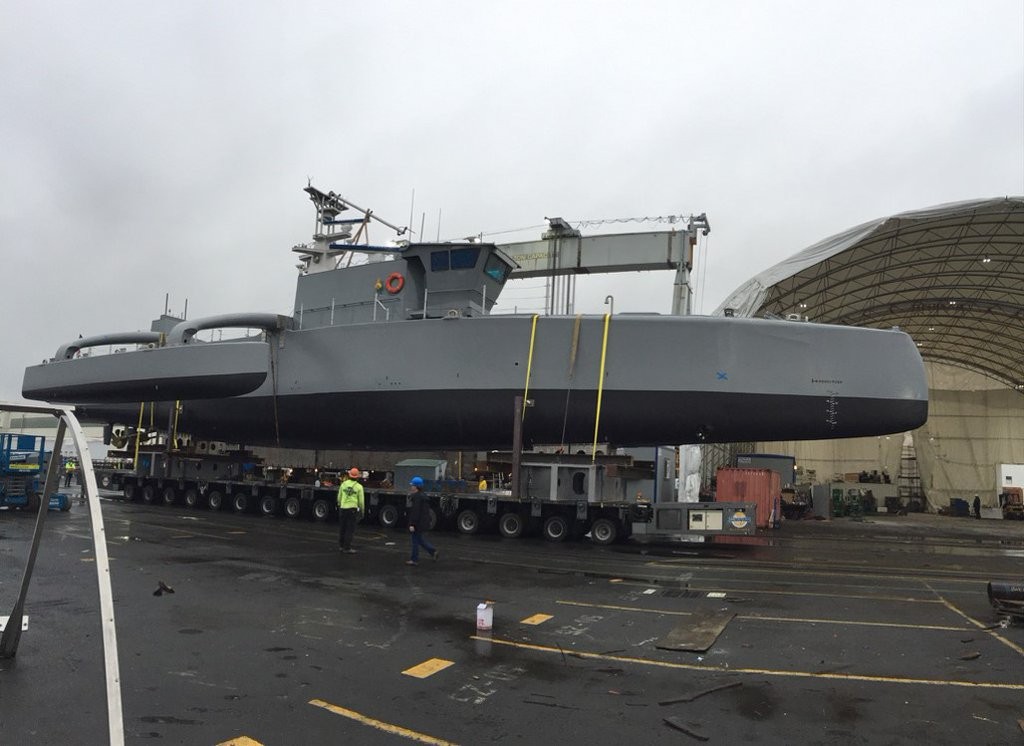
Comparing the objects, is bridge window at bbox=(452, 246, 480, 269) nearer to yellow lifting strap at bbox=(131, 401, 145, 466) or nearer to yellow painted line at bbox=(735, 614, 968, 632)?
yellow painted line at bbox=(735, 614, 968, 632)

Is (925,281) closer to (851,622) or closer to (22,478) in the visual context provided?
(851,622)

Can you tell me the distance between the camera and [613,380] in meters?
14.1

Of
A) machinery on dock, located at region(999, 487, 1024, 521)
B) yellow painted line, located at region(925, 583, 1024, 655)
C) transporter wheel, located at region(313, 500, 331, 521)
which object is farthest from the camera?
machinery on dock, located at region(999, 487, 1024, 521)

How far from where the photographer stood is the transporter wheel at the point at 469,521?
1496cm

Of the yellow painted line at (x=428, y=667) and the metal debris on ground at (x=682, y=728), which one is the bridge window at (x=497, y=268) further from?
the metal debris on ground at (x=682, y=728)

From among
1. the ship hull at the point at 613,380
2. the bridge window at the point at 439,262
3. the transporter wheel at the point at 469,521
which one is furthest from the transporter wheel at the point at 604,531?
the bridge window at the point at 439,262

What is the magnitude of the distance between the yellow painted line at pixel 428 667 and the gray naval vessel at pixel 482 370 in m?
8.90

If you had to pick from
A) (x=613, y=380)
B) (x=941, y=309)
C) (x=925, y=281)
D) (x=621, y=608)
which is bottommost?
(x=621, y=608)

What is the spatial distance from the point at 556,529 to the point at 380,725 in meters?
10.2

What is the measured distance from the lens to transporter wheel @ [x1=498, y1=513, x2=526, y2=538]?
47.9ft

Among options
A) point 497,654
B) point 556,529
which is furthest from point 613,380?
point 497,654

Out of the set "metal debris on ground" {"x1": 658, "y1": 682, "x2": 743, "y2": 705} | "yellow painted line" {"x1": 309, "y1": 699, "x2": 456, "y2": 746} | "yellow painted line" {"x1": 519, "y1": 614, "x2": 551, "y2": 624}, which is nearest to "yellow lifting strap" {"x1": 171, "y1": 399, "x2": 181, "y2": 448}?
"yellow painted line" {"x1": 519, "y1": 614, "x2": 551, "y2": 624}

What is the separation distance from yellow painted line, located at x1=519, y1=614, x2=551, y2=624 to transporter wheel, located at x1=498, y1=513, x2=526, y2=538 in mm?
7204

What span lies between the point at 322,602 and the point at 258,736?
3.70 metres
